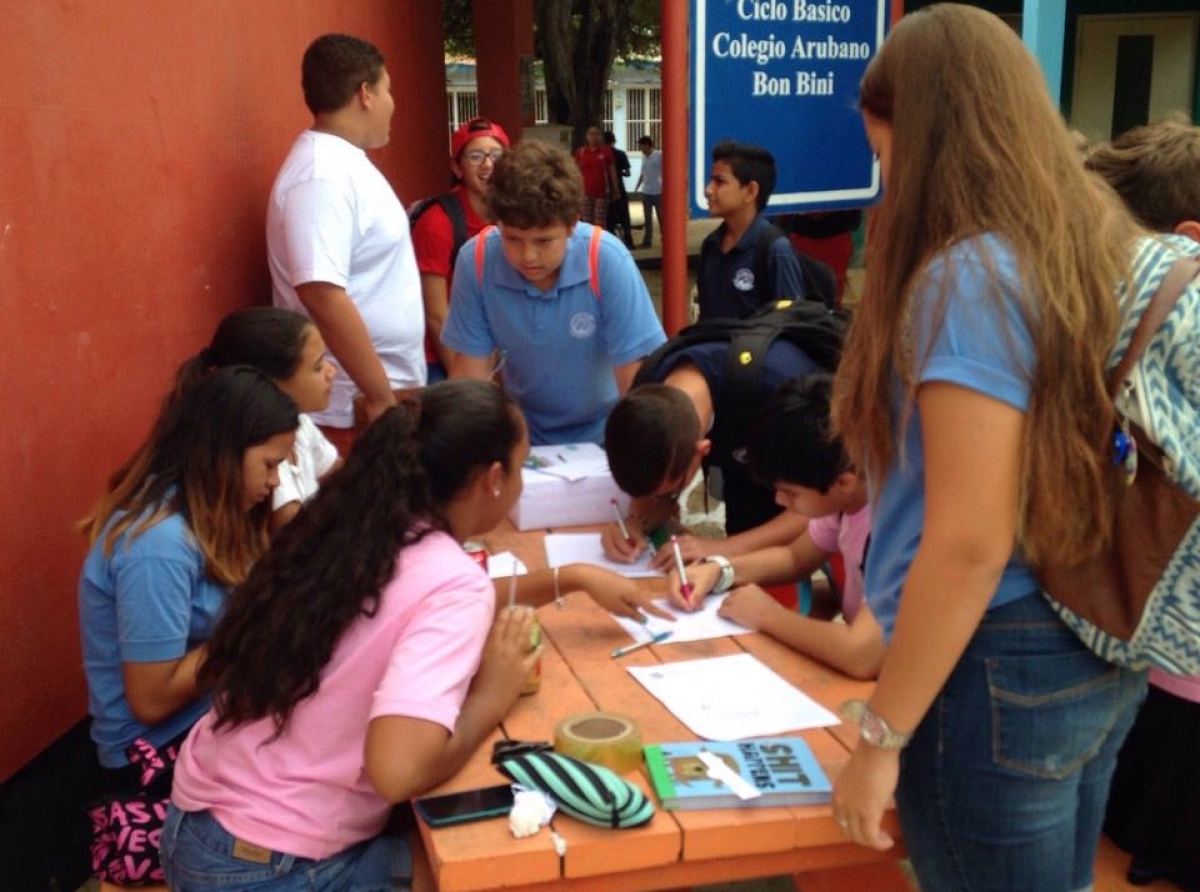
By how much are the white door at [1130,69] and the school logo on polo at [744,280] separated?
8.29 m

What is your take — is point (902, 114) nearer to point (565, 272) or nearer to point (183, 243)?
point (565, 272)

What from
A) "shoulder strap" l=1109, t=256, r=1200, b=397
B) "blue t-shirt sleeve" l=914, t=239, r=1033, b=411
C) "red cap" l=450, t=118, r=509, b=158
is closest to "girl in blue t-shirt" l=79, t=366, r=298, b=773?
"blue t-shirt sleeve" l=914, t=239, r=1033, b=411

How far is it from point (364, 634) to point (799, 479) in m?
0.90

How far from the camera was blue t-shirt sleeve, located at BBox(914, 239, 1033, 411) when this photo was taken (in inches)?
51.6

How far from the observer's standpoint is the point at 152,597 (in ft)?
7.32

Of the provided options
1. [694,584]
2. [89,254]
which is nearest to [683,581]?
[694,584]

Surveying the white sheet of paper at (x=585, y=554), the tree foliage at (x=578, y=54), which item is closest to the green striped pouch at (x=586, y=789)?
the white sheet of paper at (x=585, y=554)

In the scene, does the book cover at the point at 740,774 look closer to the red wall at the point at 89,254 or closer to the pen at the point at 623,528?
the pen at the point at 623,528

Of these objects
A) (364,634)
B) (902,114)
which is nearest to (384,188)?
(364,634)

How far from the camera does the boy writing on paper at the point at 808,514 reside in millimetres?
2107

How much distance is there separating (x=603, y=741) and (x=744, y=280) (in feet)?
10.7

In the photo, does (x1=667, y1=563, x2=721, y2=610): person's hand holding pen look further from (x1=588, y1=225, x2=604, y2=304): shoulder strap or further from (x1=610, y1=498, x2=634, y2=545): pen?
(x1=588, y1=225, x2=604, y2=304): shoulder strap

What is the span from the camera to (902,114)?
4.64 feet

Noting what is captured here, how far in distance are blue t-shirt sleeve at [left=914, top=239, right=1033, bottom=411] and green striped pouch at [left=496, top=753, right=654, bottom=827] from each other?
0.70 metres
